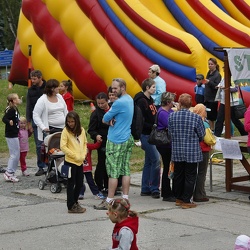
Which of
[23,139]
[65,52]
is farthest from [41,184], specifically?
[65,52]

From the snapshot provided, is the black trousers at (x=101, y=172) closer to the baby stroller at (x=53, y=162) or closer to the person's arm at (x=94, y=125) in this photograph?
the person's arm at (x=94, y=125)

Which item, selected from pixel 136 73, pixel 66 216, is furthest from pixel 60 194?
pixel 136 73

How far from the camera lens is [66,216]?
9094 mm

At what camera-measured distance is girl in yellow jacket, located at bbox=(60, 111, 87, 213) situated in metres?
9.27

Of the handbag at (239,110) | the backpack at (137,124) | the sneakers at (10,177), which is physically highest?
the handbag at (239,110)

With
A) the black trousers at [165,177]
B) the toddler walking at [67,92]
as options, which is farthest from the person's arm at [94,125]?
the toddler walking at [67,92]

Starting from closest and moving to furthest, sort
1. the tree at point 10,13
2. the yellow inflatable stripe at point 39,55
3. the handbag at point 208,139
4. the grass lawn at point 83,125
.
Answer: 1. the handbag at point 208,139
2. the grass lawn at point 83,125
3. the yellow inflatable stripe at point 39,55
4. the tree at point 10,13

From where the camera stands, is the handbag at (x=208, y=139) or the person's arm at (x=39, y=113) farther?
the person's arm at (x=39, y=113)

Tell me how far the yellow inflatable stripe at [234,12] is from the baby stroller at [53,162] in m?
8.90

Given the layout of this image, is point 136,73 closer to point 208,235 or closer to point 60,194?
point 60,194

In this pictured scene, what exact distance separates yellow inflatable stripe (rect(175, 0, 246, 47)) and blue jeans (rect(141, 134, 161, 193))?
23.3ft

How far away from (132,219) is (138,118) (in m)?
3.84

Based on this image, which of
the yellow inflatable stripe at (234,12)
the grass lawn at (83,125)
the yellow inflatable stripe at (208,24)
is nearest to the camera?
the grass lawn at (83,125)

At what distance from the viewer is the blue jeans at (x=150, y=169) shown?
1043cm
